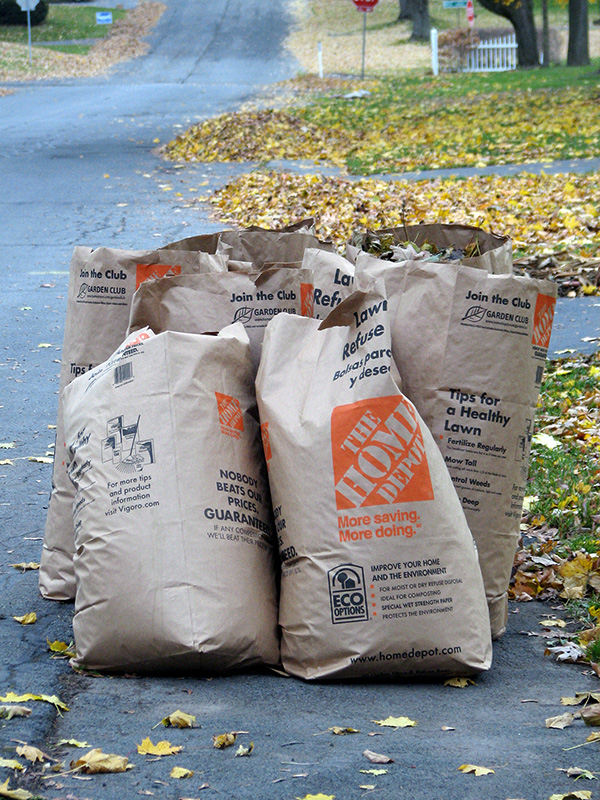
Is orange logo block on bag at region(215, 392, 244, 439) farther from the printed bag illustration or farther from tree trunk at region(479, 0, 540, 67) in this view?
tree trunk at region(479, 0, 540, 67)

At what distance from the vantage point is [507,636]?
2.96 metres

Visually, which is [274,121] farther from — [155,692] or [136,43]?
[136,43]

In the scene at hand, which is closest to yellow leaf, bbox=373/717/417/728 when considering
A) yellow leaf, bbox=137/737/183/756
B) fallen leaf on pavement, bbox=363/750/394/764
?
fallen leaf on pavement, bbox=363/750/394/764

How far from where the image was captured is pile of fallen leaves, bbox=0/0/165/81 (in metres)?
31.6

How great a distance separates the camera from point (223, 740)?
2230 millimetres

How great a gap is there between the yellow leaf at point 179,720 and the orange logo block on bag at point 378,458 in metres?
0.63

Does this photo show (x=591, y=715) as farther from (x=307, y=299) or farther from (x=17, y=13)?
(x=17, y=13)

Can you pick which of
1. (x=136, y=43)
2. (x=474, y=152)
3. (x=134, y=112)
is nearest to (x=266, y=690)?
(x=474, y=152)

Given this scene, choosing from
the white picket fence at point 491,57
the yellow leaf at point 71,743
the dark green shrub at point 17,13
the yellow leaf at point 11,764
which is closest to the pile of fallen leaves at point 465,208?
the yellow leaf at point 71,743

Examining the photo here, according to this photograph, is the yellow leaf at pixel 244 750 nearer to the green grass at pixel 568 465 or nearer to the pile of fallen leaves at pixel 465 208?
the green grass at pixel 568 465

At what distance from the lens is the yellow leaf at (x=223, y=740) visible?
222 cm

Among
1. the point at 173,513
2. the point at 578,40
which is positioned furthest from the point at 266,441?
the point at 578,40

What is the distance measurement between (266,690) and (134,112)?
19.7m

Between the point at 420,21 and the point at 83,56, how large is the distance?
44.6 ft
